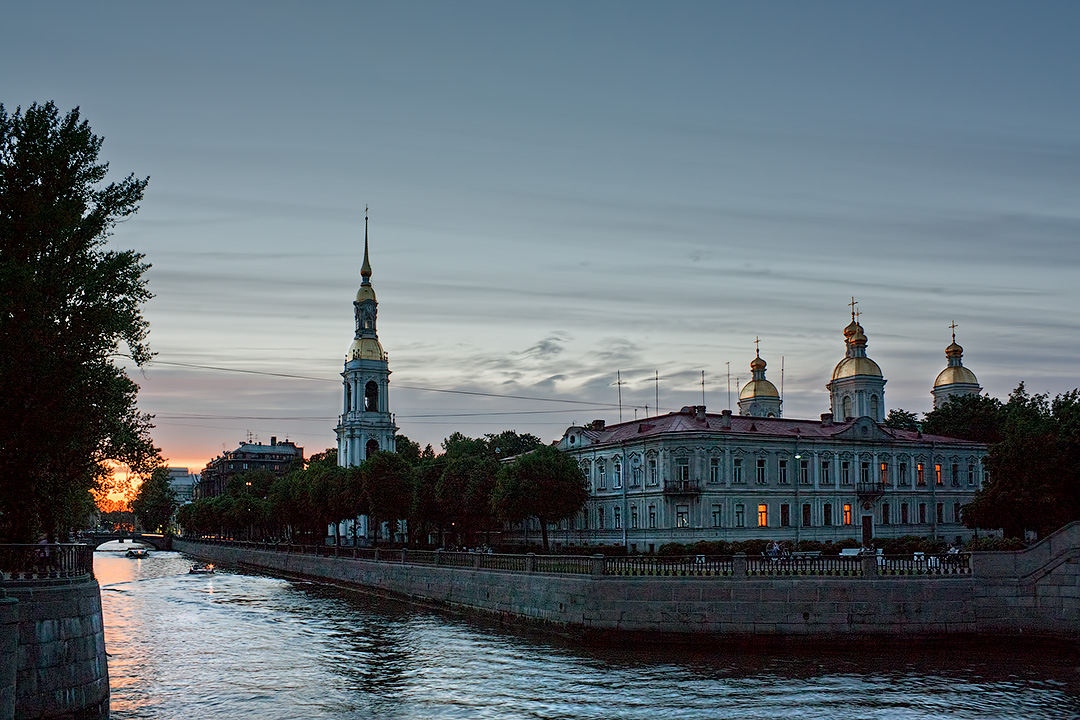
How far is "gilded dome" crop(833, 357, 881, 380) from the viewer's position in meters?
113

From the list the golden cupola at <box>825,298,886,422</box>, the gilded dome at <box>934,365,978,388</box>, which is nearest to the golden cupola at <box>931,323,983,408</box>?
the gilded dome at <box>934,365,978,388</box>

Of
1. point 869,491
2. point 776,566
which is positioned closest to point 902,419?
point 869,491

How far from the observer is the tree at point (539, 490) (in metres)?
79.8

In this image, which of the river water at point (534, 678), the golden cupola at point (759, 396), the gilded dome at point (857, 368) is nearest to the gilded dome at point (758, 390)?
the golden cupola at point (759, 396)

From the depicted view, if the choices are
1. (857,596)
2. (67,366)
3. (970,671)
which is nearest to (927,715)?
(970,671)

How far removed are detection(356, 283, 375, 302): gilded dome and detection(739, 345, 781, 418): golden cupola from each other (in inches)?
2269

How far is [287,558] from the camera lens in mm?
102750

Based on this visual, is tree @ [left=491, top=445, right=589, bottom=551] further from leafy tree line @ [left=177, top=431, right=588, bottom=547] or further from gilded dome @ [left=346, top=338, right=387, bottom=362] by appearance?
gilded dome @ [left=346, top=338, right=387, bottom=362]

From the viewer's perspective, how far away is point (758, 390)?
122m

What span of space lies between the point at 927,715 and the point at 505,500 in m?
51.1

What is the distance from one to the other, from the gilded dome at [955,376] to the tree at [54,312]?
12837 centimetres

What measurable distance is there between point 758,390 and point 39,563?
338 ft

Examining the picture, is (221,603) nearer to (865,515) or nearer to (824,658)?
(824,658)

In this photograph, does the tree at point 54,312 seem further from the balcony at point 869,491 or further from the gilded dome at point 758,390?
the gilded dome at point 758,390
